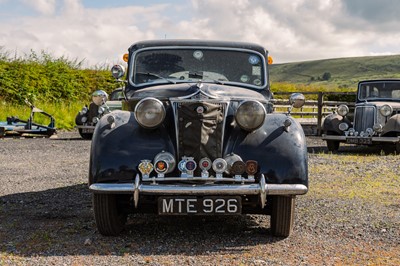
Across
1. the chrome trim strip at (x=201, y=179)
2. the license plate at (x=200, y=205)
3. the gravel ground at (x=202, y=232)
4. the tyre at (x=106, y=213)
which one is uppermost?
the chrome trim strip at (x=201, y=179)

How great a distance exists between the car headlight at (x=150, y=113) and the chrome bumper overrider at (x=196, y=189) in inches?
21.1

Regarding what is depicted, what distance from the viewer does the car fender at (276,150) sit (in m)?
4.85

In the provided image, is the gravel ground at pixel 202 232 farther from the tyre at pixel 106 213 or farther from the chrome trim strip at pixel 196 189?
the chrome trim strip at pixel 196 189

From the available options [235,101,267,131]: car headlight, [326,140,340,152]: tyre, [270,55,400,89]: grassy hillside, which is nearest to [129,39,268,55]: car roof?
[235,101,267,131]: car headlight

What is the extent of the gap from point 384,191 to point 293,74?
10949cm

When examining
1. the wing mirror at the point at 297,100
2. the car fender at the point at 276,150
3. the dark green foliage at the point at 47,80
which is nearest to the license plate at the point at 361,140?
the wing mirror at the point at 297,100

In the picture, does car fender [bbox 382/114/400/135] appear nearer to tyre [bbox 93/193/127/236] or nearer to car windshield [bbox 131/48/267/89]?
car windshield [bbox 131/48/267/89]

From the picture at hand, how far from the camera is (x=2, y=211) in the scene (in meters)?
6.24

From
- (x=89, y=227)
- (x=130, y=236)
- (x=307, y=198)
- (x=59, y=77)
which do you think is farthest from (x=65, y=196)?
(x=59, y=77)

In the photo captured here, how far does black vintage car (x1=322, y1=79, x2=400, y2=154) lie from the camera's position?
1287cm

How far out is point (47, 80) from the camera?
75.3ft

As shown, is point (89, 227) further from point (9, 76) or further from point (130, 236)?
point (9, 76)

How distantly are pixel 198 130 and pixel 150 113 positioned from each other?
0.43m

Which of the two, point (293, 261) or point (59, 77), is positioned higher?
point (59, 77)
